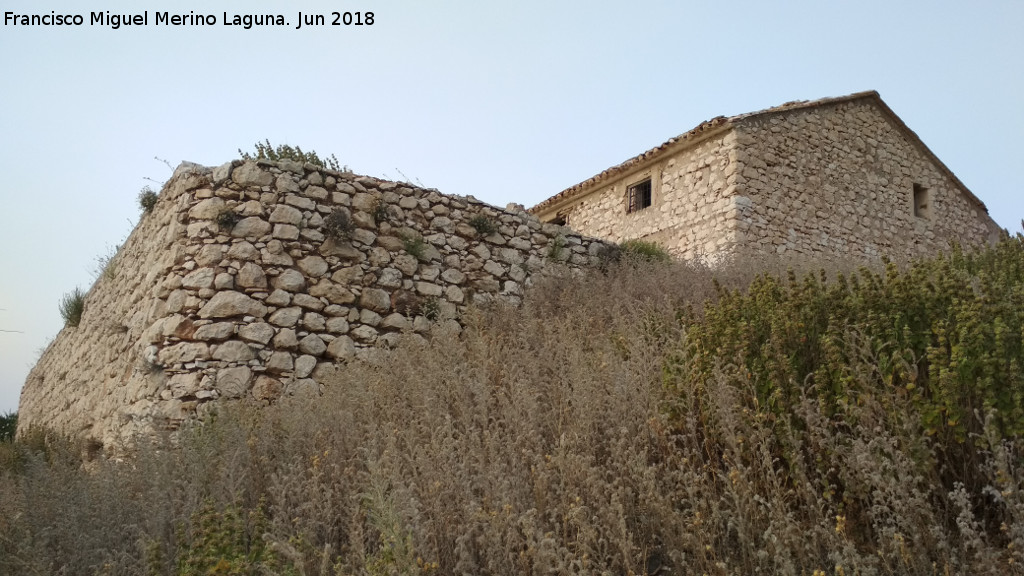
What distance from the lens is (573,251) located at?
8.48m

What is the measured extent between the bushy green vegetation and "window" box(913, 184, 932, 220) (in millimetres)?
10212

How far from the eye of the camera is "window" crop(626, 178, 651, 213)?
12.5 meters

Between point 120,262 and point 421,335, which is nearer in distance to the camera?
point 421,335

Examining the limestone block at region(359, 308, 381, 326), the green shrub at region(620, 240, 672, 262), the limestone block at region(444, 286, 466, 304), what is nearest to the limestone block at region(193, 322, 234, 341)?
the limestone block at region(359, 308, 381, 326)

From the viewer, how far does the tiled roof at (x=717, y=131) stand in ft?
35.9

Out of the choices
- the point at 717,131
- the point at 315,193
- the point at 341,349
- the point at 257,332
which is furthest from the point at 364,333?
the point at 717,131

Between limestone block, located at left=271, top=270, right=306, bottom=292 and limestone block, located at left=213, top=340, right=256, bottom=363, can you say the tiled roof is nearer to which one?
limestone block, located at left=271, top=270, right=306, bottom=292

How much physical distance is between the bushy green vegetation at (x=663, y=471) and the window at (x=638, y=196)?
8.42 metres

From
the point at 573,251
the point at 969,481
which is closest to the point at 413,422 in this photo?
the point at 969,481

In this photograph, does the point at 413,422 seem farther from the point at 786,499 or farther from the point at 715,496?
the point at 786,499

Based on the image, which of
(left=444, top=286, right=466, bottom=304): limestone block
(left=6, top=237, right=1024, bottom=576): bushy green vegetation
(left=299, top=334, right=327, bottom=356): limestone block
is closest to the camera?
(left=6, top=237, right=1024, bottom=576): bushy green vegetation

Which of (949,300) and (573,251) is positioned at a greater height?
(573,251)

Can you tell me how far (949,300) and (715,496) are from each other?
1.46m

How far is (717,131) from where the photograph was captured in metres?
11.0
